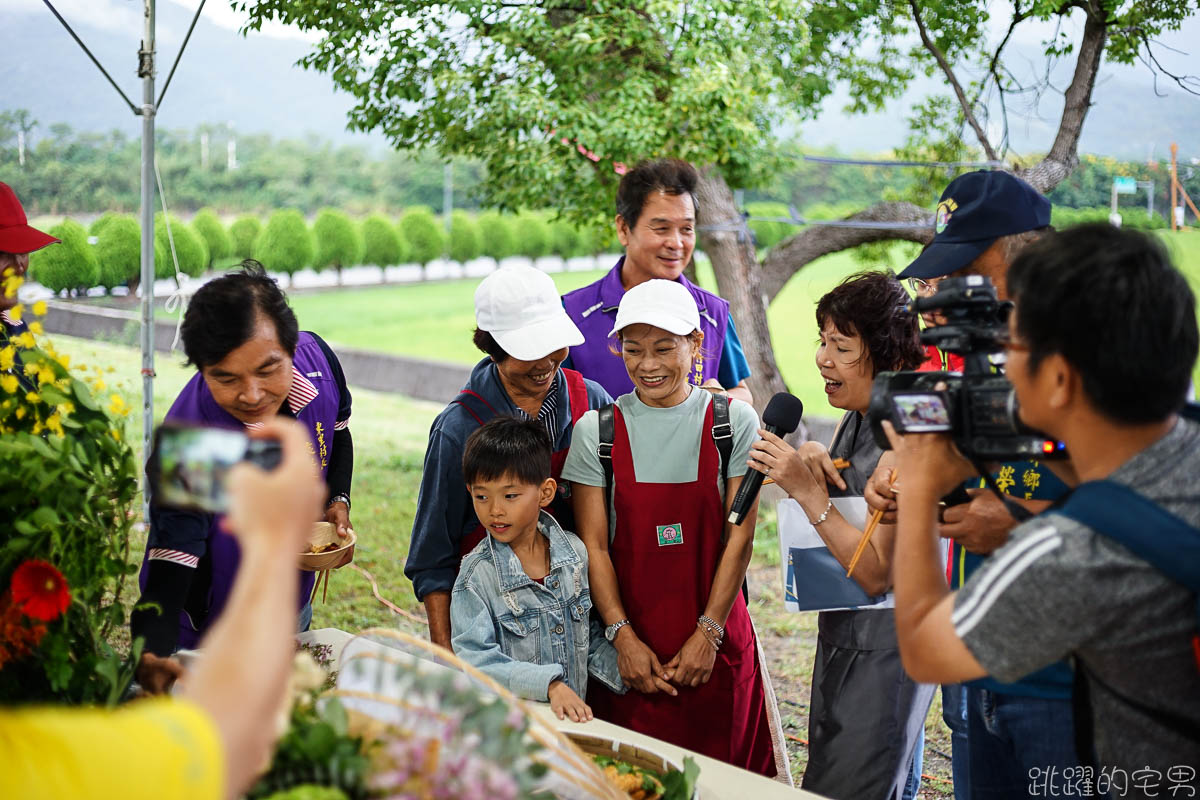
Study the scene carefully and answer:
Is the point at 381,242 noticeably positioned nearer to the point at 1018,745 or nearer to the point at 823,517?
the point at 823,517

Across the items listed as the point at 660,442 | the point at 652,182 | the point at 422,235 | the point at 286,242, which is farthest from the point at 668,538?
the point at 422,235

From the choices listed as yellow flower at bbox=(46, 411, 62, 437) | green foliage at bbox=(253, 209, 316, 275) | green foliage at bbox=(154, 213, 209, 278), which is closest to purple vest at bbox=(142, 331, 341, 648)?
yellow flower at bbox=(46, 411, 62, 437)

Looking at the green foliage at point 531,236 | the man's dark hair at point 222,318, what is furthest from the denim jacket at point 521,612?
the green foliage at point 531,236

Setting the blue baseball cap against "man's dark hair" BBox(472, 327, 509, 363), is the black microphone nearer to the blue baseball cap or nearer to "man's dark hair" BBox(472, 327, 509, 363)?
the blue baseball cap

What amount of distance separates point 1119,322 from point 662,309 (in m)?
1.34

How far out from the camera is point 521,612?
2355 mm

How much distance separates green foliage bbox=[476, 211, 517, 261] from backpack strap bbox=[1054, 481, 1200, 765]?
20480 millimetres

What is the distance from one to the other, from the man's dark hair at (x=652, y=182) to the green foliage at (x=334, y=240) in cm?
1361

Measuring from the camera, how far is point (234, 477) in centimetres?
102

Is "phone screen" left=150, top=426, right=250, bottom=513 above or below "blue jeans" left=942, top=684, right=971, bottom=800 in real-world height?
above

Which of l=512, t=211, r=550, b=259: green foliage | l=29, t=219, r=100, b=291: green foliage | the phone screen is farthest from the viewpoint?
l=512, t=211, r=550, b=259: green foliage

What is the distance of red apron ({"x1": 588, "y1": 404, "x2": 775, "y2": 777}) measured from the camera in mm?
2533

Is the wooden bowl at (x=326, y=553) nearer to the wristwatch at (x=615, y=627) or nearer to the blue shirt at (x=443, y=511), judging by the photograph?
the blue shirt at (x=443, y=511)

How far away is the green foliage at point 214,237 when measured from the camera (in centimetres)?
941
